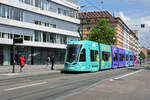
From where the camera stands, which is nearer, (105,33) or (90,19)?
(105,33)

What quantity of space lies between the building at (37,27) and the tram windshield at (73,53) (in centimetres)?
1627

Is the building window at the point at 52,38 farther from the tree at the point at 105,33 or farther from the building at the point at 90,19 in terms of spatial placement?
the building at the point at 90,19

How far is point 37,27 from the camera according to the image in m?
41.6

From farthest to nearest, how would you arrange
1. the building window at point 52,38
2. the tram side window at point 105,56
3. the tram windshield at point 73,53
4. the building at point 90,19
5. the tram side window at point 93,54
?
1. the building at point 90,19
2. the building window at point 52,38
3. the tram side window at point 105,56
4. the tram side window at point 93,54
5. the tram windshield at point 73,53

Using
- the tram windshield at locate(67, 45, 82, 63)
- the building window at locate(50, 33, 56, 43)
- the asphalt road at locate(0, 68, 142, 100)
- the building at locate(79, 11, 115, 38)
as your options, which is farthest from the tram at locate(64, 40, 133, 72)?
the building at locate(79, 11, 115, 38)

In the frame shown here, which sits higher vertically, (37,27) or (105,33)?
(105,33)

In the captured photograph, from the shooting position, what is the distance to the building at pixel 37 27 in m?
36.1

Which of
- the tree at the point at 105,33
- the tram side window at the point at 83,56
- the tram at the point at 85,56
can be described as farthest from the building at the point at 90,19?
the tram side window at the point at 83,56

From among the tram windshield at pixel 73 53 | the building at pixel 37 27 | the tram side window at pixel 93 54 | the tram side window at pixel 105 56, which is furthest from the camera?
the building at pixel 37 27

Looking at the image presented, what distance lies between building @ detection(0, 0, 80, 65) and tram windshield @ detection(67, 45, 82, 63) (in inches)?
641

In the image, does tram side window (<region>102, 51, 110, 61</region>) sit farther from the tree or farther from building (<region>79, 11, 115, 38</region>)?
building (<region>79, 11, 115, 38</region>)

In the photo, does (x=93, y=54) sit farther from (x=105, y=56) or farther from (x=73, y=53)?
(x=105, y=56)

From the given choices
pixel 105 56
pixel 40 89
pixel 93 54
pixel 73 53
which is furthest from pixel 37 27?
pixel 40 89

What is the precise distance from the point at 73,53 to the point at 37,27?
2169 cm
